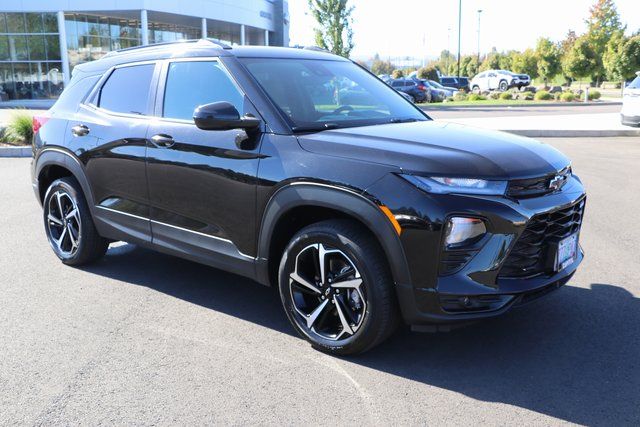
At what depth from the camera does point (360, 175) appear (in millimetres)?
3408

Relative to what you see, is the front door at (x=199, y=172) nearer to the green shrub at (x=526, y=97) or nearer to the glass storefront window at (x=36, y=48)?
the green shrub at (x=526, y=97)

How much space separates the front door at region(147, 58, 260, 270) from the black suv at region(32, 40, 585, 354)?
0.04 ft

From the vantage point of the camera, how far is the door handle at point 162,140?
14.4 ft

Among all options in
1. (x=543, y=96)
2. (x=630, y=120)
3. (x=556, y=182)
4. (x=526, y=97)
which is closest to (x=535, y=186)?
(x=556, y=182)

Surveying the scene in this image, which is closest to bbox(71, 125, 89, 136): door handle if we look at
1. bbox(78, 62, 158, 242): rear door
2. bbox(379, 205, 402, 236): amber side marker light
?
bbox(78, 62, 158, 242): rear door

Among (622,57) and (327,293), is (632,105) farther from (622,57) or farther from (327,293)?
(622,57)

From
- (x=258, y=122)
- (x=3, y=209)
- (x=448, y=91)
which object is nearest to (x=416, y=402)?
(x=258, y=122)

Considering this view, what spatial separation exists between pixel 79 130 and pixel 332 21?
109 feet

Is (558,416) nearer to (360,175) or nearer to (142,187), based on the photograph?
(360,175)

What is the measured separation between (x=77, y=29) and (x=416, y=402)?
38.7m

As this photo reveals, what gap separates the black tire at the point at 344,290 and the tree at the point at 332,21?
3379 cm

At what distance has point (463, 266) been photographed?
10.6 ft

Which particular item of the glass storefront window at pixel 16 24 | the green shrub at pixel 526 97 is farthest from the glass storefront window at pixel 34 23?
the green shrub at pixel 526 97

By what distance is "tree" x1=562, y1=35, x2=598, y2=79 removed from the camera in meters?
45.4
